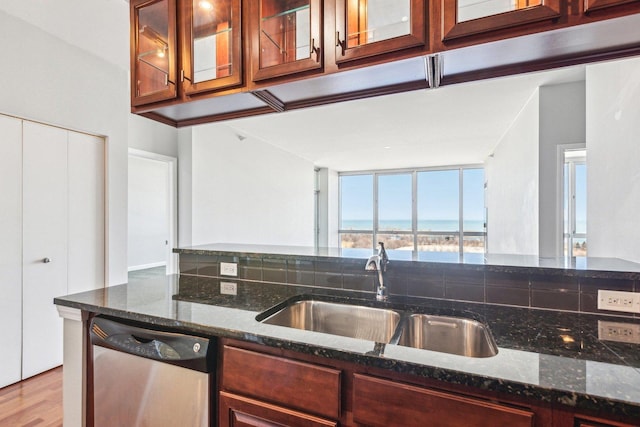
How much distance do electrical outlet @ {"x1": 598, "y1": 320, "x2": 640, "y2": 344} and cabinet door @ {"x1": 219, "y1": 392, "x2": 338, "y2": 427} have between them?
0.88 m

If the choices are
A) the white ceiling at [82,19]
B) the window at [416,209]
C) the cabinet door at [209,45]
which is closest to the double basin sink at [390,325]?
the cabinet door at [209,45]

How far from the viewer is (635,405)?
65 cm

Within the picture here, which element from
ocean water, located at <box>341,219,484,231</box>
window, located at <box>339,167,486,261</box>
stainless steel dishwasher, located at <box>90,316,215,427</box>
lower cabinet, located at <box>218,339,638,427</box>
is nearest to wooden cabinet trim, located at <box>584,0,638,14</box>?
lower cabinet, located at <box>218,339,638,427</box>

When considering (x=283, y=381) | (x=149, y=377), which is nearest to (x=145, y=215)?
(x=149, y=377)

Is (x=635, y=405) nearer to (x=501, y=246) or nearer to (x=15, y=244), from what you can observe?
(x=15, y=244)

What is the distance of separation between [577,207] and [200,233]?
513 cm

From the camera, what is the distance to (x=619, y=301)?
1155 mm

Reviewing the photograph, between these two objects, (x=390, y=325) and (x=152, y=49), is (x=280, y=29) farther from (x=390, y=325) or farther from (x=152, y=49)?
(x=390, y=325)

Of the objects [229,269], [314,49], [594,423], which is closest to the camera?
[594,423]

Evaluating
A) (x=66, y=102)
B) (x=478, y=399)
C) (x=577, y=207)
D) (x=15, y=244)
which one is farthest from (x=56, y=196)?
(x=577, y=207)

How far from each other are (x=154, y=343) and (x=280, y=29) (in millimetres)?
1382

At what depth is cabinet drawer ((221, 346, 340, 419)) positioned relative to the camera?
36.7 inches

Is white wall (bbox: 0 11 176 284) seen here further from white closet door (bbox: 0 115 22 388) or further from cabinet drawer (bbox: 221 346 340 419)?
cabinet drawer (bbox: 221 346 340 419)

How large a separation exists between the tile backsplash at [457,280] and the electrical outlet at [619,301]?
0.02 metres
